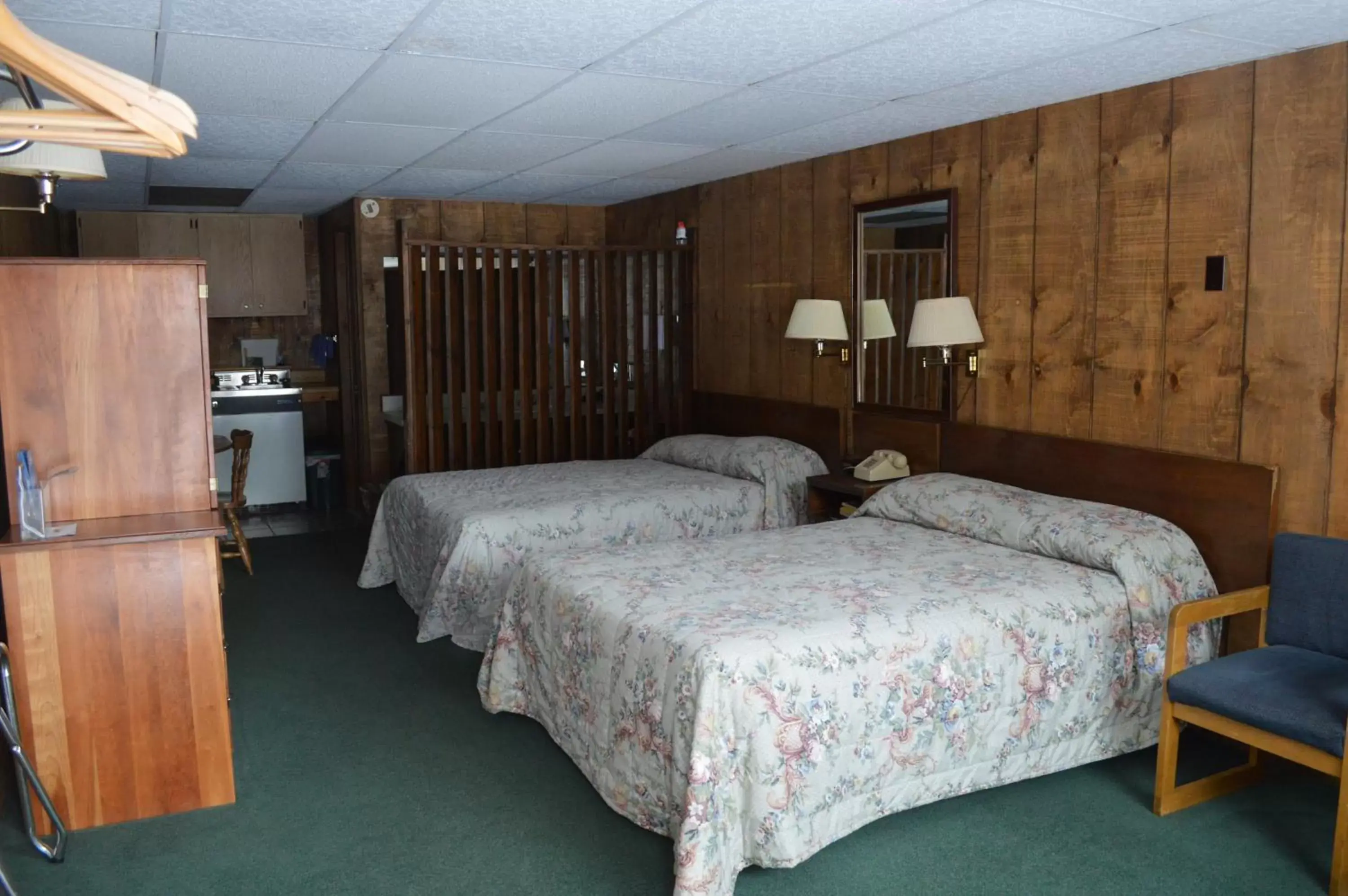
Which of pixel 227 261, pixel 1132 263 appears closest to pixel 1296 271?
pixel 1132 263

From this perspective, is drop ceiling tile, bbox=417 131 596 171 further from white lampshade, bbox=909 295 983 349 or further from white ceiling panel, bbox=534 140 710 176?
white lampshade, bbox=909 295 983 349

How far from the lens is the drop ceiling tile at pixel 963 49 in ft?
8.79

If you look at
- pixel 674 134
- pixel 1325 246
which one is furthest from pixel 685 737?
pixel 674 134

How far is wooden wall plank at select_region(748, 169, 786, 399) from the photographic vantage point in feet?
17.6

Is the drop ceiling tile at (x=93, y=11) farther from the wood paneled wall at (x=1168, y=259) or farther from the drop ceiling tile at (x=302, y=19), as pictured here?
the wood paneled wall at (x=1168, y=259)

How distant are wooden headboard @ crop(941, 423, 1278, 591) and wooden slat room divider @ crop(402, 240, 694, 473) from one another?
8.25ft

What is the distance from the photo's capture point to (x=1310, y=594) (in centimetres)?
294

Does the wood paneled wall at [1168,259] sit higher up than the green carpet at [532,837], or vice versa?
the wood paneled wall at [1168,259]

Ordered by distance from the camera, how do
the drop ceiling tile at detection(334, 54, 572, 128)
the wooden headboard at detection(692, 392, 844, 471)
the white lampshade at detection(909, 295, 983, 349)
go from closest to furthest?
the drop ceiling tile at detection(334, 54, 572, 128) < the white lampshade at detection(909, 295, 983, 349) < the wooden headboard at detection(692, 392, 844, 471)

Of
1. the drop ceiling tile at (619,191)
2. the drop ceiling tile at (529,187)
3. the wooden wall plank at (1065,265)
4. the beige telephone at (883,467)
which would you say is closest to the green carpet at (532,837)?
the wooden wall plank at (1065,265)

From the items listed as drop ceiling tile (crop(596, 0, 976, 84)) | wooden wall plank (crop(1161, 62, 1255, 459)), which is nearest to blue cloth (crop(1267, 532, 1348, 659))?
wooden wall plank (crop(1161, 62, 1255, 459))

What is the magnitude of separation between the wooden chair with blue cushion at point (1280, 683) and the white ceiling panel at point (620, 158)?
9.41ft

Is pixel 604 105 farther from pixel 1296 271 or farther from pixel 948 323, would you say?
pixel 1296 271

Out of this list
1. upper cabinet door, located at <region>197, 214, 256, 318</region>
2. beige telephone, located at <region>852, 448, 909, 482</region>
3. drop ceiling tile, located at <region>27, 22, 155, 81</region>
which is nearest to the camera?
drop ceiling tile, located at <region>27, 22, 155, 81</region>
